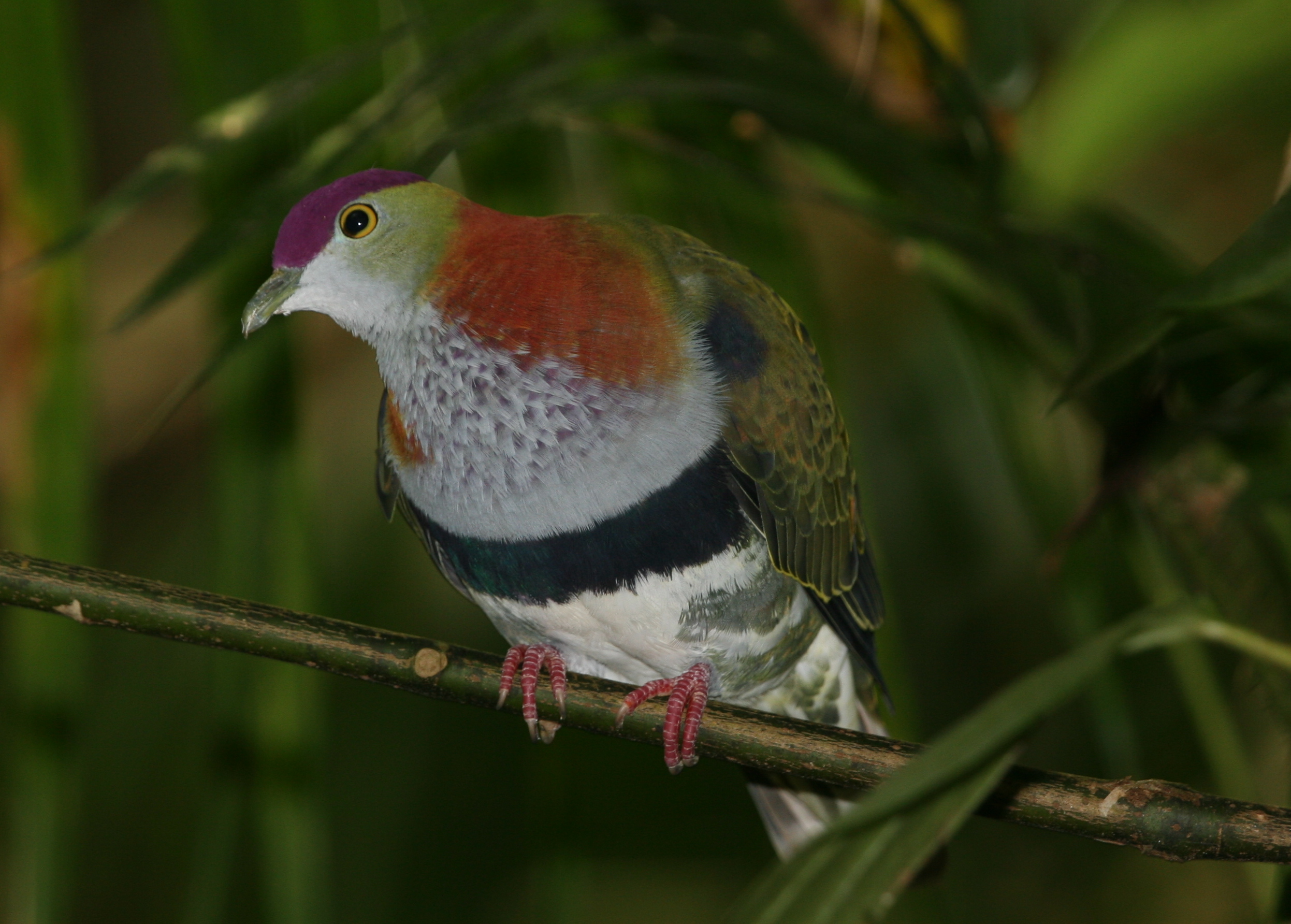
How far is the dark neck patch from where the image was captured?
114 centimetres

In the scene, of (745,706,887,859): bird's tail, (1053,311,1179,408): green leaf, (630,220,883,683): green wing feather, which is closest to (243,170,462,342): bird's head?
(630,220,883,683): green wing feather

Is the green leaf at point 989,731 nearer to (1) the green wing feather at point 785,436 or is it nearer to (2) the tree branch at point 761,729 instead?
(2) the tree branch at point 761,729

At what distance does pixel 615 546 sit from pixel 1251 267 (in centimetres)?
65

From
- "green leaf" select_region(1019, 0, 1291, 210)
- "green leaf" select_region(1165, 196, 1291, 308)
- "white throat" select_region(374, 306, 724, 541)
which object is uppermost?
"green leaf" select_region(1019, 0, 1291, 210)

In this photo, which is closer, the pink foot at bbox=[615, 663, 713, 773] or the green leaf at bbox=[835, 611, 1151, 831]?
the green leaf at bbox=[835, 611, 1151, 831]

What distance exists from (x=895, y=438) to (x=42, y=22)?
2267 millimetres

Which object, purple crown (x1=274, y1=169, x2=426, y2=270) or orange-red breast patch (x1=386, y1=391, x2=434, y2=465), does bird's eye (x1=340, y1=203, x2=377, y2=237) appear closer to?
purple crown (x1=274, y1=169, x2=426, y2=270)

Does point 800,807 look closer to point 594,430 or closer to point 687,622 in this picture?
point 687,622

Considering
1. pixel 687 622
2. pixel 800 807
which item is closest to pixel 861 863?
pixel 687 622

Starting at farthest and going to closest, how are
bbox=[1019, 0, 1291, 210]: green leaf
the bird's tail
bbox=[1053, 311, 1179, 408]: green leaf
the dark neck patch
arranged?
the bird's tail → the dark neck patch → bbox=[1053, 311, 1179, 408]: green leaf → bbox=[1019, 0, 1291, 210]: green leaf

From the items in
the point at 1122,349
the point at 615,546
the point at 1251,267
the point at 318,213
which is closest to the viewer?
the point at 1251,267

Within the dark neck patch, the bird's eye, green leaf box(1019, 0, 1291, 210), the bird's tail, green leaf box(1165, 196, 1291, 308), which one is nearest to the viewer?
green leaf box(1019, 0, 1291, 210)

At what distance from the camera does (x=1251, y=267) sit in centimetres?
64

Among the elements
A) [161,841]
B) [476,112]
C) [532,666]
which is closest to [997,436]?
[532,666]
